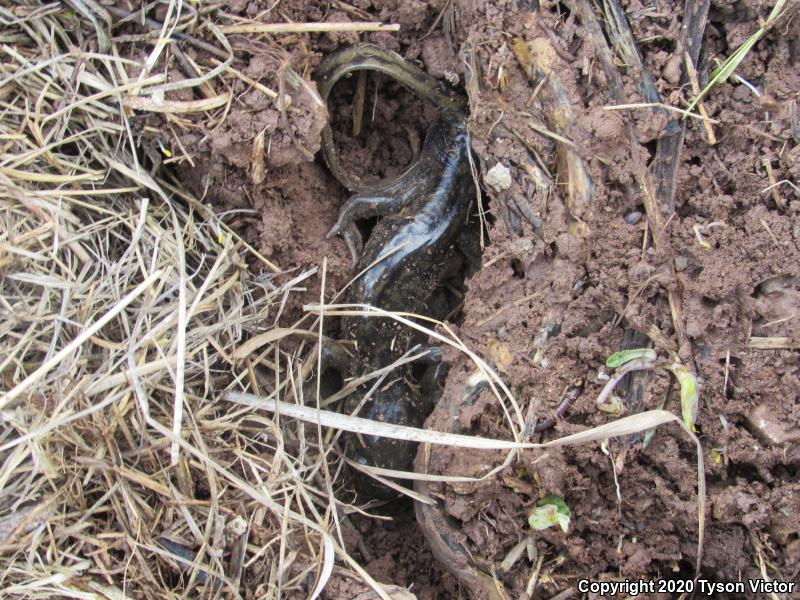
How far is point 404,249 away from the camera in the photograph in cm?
362

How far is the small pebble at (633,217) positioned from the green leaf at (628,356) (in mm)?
522

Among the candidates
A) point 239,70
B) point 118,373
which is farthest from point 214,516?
point 239,70

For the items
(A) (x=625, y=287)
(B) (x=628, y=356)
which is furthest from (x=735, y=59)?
(B) (x=628, y=356)

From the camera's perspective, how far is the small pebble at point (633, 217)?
2680 millimetres

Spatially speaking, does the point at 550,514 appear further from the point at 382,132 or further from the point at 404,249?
the point at 382,132

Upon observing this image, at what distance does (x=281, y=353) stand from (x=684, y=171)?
2.03m

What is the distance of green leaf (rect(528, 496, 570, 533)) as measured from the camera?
2.55 m

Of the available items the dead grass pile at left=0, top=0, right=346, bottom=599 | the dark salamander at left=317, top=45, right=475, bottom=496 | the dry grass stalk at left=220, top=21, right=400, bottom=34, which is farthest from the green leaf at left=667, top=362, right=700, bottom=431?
the dry grass stalk at left=220, top=21, right=400, bottom=34

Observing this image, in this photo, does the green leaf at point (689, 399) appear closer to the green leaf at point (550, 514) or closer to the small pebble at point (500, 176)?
the green leaf at point (550, 514)

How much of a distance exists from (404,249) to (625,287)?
1347mm

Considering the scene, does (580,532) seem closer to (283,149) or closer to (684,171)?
(684,171)

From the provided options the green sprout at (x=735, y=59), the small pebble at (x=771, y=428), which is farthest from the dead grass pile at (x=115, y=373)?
the green sprout at (x=735, y=59)

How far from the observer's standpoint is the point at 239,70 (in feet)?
9.52

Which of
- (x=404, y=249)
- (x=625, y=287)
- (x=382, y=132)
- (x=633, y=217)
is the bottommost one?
(x=404, y=249)
